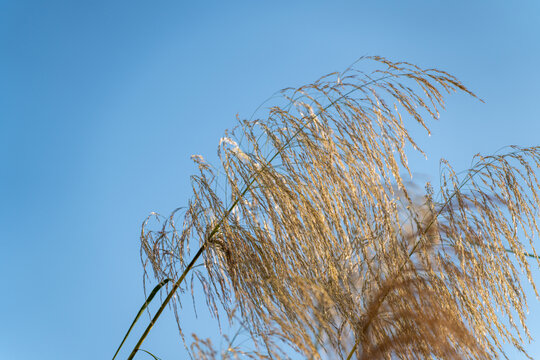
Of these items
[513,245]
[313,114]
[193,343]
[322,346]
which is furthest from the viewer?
[513,245]

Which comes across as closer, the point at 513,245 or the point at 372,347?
the point at 372,347

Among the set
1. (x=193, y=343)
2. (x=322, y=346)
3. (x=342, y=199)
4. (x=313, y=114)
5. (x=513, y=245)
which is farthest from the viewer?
(x=513, y=245)

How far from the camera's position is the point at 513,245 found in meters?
2.25

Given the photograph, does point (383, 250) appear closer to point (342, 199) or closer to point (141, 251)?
point (342, 199)

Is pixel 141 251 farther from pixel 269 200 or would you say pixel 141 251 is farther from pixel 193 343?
pixel 193 343

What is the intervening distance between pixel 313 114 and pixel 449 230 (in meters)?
0.78

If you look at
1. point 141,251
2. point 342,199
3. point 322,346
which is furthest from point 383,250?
point 141,251

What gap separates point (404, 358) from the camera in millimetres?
1919

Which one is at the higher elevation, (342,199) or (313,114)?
(313,114)

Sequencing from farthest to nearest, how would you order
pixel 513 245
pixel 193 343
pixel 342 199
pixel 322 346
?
pixel 513 245
pixel 342 199
pixel 322 346
pixel 193 343

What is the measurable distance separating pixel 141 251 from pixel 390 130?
967 millimetres

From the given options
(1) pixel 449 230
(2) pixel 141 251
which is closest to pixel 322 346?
(2) pixel 141 251

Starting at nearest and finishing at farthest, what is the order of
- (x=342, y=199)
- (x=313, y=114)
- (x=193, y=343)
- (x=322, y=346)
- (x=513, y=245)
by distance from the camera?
(x=193, y=343) < (x=322, y=346) < (x=342, y=199) < (x=313, y=114) < (x=513, y=245)

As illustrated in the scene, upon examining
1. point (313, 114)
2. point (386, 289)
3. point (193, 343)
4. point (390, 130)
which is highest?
point (313, 114)
